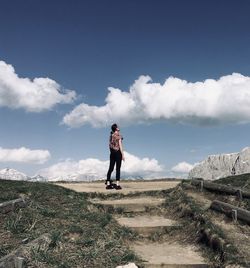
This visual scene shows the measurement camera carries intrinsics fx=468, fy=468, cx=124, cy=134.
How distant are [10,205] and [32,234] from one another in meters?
1.97

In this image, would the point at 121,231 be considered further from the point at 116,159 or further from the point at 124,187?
the point at 124,187

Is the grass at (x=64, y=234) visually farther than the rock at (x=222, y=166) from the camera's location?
No

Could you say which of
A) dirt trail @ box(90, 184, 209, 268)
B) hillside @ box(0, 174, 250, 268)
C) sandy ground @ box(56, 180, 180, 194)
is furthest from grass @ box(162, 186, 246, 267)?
sandy ground @ box(56, 180, 180, 194)

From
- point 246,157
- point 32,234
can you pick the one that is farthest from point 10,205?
point 246,157

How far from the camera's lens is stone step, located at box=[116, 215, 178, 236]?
12.1 metres

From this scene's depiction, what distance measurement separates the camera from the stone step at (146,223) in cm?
1214

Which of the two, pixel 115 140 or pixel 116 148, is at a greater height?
pixel 115 140

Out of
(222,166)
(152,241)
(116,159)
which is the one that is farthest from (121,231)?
(222,166)

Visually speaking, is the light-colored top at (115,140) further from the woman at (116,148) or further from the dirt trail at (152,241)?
the dirt trail at (152,241)

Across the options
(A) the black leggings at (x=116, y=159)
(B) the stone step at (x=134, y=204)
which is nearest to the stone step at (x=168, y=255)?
(B) the stone step at (x=134, y=204)

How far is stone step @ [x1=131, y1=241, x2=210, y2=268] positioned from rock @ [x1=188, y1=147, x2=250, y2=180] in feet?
58.7

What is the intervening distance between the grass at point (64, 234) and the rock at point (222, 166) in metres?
17.0

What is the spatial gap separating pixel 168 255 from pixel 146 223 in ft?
8.69

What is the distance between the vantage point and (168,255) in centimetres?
1011
